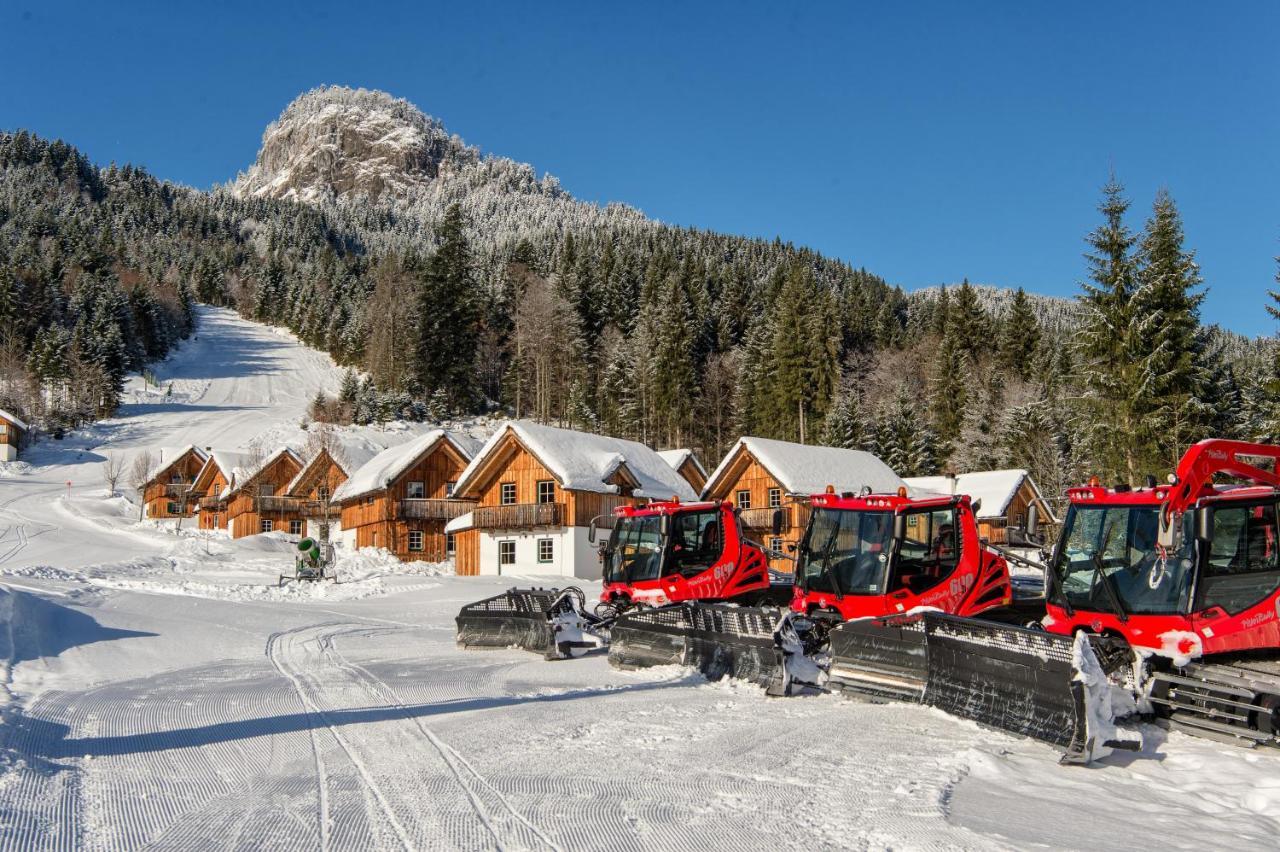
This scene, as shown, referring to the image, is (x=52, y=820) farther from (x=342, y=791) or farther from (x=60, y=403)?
(x=60, y=403)

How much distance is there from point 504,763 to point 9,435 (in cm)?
7791

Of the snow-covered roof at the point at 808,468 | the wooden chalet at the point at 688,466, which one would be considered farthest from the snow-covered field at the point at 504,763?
the wooden chalet at the point at 688,466

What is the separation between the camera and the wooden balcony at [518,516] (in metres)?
37.3

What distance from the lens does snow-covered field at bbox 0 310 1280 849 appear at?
18.3 feet

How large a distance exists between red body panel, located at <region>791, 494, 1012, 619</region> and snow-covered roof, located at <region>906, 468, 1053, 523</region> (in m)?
32.1

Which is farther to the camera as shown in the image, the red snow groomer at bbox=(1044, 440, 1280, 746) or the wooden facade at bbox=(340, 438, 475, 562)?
the wooden facade at bbox=(340, 438, 475, 562)

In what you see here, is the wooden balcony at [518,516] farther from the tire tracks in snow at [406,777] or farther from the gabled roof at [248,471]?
the tire tracks in snow at [406,777]

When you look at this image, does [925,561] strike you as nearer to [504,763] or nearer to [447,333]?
[504,763]

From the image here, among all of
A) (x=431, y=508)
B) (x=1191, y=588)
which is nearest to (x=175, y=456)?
(x=431, y=508)

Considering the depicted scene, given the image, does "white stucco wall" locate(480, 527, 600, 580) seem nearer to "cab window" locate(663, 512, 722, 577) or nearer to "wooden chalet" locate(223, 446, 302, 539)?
"wooden chalet" locate(223, 446, 302, 539)

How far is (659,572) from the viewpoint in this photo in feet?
50.2

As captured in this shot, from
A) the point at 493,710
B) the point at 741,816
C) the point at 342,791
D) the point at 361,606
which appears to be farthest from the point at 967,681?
the point at 361,606

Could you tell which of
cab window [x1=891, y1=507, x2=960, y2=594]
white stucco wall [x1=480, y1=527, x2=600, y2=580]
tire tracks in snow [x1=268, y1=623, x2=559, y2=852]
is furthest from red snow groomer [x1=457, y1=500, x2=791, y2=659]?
white stucco wall [x1=480, y1=527, x2=600, y2=580]

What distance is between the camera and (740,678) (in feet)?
36.8
